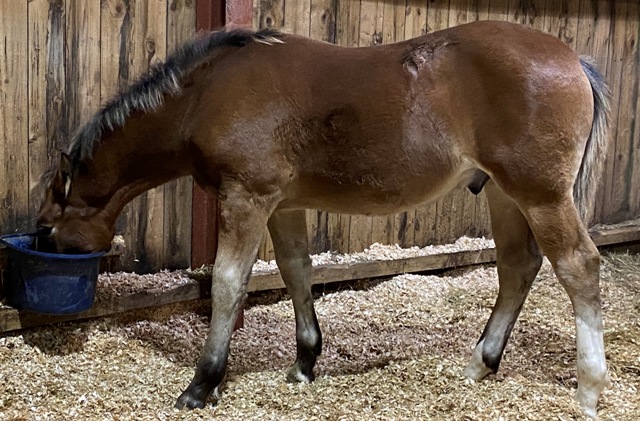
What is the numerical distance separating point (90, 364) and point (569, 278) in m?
2.11

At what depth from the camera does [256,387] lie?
3.11 metres

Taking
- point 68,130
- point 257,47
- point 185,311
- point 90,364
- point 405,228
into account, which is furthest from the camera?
point 405,228

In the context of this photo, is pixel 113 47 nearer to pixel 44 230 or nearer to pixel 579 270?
pixel 44 230

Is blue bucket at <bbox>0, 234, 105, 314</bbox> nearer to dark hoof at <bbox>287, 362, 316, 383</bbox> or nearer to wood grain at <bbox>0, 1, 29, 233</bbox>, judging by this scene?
wood grain at <bbox>0, 1, 29, 233</bbox>

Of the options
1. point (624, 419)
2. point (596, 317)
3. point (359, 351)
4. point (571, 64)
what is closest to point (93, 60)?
point (359, 351)

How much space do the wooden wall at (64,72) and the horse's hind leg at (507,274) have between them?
1.81 meters

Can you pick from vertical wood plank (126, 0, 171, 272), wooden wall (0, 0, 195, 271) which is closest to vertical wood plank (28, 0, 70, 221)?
wooden wall (0, 0, 195, 271)

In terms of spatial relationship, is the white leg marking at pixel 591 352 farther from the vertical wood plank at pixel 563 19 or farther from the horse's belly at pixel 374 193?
the vertical wood plank at pixel 563 19

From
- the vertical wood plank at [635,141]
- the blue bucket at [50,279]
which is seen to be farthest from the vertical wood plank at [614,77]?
the blue bucket at [50,279]

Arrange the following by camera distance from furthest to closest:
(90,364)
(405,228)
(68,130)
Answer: (405,228) < (68,130) < (90,364)

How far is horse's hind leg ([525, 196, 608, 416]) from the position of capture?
2.75m

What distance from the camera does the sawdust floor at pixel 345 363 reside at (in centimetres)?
284

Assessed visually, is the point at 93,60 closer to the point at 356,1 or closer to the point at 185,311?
the point at 185,311

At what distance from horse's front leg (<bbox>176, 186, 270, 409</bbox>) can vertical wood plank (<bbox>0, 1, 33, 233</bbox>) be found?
1.23m
